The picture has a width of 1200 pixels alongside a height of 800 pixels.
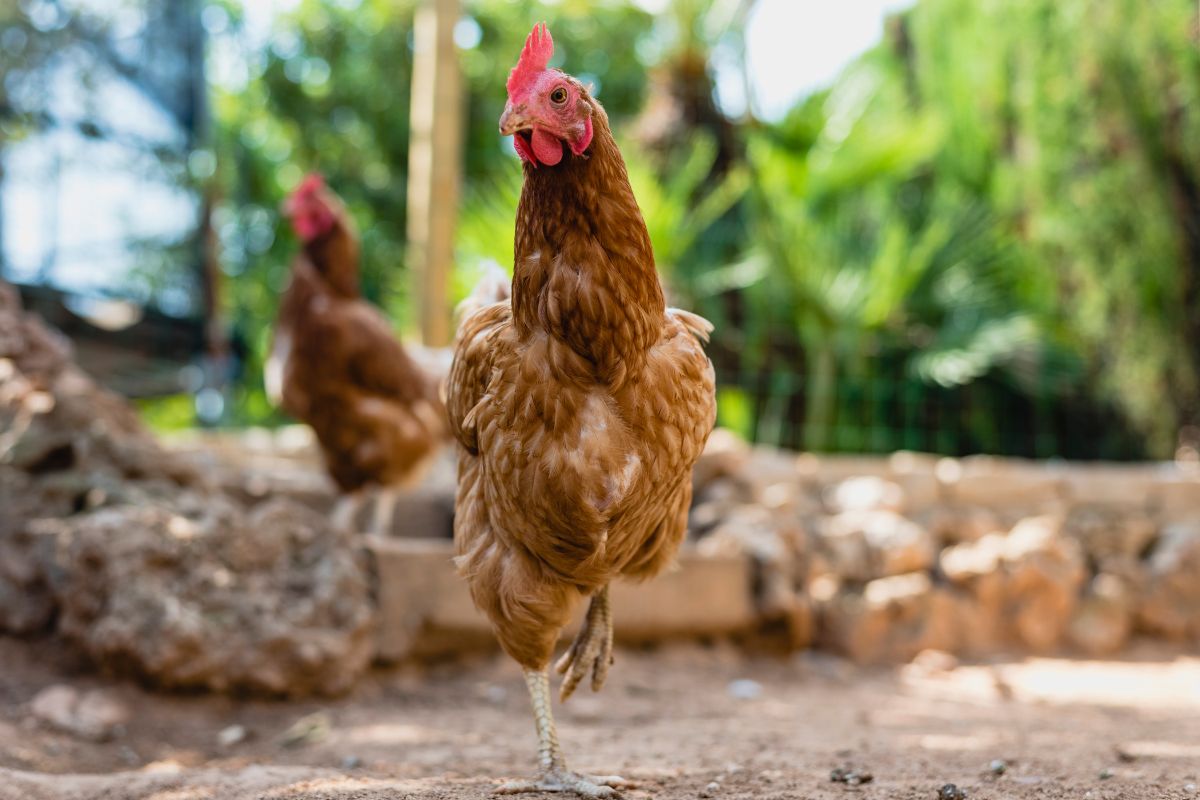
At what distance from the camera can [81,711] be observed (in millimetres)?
3297

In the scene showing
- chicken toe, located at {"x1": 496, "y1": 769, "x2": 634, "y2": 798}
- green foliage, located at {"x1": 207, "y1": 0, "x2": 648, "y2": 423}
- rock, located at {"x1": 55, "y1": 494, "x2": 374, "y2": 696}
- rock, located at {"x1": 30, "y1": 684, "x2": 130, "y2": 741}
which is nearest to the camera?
chicken toe, located at {"x1": 496, "y1": 769, "x2": 634, "y2": 798}

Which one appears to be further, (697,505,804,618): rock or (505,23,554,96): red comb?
(697,505,804,618): rock

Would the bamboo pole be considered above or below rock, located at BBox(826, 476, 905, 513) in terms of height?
above

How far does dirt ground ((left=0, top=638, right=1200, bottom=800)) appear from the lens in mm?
2518

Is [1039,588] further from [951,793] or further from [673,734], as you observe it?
[951,793]

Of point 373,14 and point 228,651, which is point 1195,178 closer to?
point 228,651

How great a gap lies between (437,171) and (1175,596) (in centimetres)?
494

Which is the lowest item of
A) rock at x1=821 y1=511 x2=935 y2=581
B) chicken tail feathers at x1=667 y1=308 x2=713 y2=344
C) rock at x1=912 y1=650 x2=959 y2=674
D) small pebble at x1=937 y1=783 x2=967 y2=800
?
rock at x1=912 y1=650 x2=959 y2=674

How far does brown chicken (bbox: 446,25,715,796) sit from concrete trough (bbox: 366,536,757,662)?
123 centimetres

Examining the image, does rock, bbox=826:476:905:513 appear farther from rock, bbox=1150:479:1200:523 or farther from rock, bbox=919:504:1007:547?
rock, bbox=1150:479:1200:523

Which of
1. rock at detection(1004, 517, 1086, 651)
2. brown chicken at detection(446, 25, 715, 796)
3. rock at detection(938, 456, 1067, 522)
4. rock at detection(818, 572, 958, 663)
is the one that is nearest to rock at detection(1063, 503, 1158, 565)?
rock at detection(938, 456, 1067, 522)

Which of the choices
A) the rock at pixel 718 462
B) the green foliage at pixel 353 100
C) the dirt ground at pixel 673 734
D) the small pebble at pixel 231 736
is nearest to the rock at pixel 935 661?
the dirt ground at pixel 673 734

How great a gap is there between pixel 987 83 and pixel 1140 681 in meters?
5.71

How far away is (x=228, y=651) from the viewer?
3.54 meters
